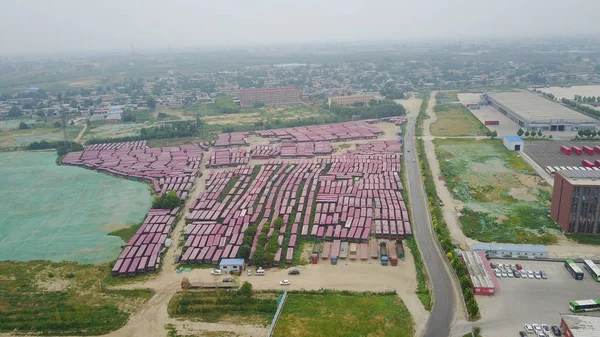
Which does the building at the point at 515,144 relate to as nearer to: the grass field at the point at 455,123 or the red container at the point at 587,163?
the red container at the point at 587,163

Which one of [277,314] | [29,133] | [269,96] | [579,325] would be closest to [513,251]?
[579,325]

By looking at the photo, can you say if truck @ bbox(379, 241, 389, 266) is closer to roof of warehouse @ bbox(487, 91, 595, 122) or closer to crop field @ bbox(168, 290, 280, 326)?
crop field @ bbox(168, 290, 280, 326)

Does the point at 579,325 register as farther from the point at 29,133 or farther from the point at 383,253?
the point at 29,133

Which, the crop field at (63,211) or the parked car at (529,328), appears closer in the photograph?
the parked car at (529,328)

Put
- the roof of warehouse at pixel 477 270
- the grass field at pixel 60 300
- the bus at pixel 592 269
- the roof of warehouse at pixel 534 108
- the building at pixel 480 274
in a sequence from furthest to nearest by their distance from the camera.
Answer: the roof of warehouse at pixel 534 108, the bus at pixel 592 269, the roof of warehouse at pixel 477 270, the building at pixel 480 274, the grass field at pixel 60 300

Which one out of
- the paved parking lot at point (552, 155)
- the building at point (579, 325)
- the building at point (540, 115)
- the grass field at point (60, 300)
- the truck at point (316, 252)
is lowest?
the grass field at point (60, 300)

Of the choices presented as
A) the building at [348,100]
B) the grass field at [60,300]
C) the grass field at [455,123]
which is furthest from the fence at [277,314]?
the building at [348,100]

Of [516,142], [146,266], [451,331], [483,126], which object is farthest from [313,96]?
[451,331]
